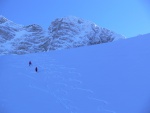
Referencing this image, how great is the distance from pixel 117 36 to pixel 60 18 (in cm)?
2693

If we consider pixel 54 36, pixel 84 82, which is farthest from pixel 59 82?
pixel 54 36

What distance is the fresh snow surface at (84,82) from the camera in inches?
557

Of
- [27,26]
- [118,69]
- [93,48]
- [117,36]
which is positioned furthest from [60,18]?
[118,69]

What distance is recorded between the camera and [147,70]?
1736cm

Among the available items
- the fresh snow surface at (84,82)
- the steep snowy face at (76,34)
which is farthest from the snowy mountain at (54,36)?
the fresh snow surface at (84,82)

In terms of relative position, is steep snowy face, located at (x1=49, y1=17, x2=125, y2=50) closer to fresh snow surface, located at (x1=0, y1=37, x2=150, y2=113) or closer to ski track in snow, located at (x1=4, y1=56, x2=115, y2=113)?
fresh snow surface, located at (x1=0, y1=37, x2=150, y2=113)

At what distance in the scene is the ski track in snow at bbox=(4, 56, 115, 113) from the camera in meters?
14.7

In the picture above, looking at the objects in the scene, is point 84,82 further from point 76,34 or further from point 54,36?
point 76,34

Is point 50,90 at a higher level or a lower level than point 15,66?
lower

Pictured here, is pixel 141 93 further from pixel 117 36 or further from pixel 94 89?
pixel 117 36

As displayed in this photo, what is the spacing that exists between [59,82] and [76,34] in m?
107

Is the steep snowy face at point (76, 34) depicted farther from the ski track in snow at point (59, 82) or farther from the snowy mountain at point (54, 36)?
the ski track in snow at point (59, 82)

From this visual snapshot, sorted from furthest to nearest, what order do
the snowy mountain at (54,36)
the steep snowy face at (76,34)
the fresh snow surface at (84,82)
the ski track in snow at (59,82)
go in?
the steep snowy face at (76,34)
the snowy mountain at (54,36)
the ski track in snow at (59,82)
the fresh snow surface at (84,82)

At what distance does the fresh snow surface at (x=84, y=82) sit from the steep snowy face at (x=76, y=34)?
8726 cm
